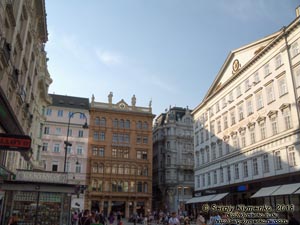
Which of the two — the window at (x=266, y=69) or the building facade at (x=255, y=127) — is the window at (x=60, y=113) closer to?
Result: the building facade at (x=255, y=127)

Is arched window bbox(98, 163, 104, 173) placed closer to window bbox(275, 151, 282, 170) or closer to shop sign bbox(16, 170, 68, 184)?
window bbox(275, 151, 282, 170)

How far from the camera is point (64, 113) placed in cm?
6544

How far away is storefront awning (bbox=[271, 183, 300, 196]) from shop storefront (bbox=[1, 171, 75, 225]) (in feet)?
59.2

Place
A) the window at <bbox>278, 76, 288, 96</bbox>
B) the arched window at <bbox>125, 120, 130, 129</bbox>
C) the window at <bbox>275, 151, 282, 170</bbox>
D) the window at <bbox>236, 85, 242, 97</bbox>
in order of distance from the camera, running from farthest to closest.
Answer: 1. the arched window at <bbox>125, 120, 130, 129</bbox>
2. the window at <bbox>236, 85, 242, 97</bbox>
3. the window at <bbox>278, 76, 288, 96</bbox>
4. the window at <bbox>275, 151, 282, 170</bbox>

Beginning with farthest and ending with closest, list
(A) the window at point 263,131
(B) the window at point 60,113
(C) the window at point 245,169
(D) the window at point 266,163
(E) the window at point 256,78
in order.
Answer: (B) the window at point 60,113 < (C) the window at point 245,169 < (E) the window at point 256,78 < (A) the window at point 263,131 < (D) the window at point 266,163

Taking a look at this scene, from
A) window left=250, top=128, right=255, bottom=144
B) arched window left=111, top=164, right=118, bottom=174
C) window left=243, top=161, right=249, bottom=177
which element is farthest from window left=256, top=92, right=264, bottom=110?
arched window left=111, top=164, right=118, bottom=174

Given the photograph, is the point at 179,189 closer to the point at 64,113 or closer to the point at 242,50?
the point at 64,113

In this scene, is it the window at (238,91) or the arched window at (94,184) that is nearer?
the window at (238,91)

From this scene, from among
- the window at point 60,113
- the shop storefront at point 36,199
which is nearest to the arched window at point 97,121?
the window at point 60,113

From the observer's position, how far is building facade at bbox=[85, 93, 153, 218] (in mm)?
62594

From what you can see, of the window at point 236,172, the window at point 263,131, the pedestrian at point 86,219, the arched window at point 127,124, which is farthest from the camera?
the arched window at point 127,124

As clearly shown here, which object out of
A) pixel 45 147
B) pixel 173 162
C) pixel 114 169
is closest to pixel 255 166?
pixel 114 169

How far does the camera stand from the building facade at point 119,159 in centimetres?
6259

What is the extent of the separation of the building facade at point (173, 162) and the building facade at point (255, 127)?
64.3 ft
